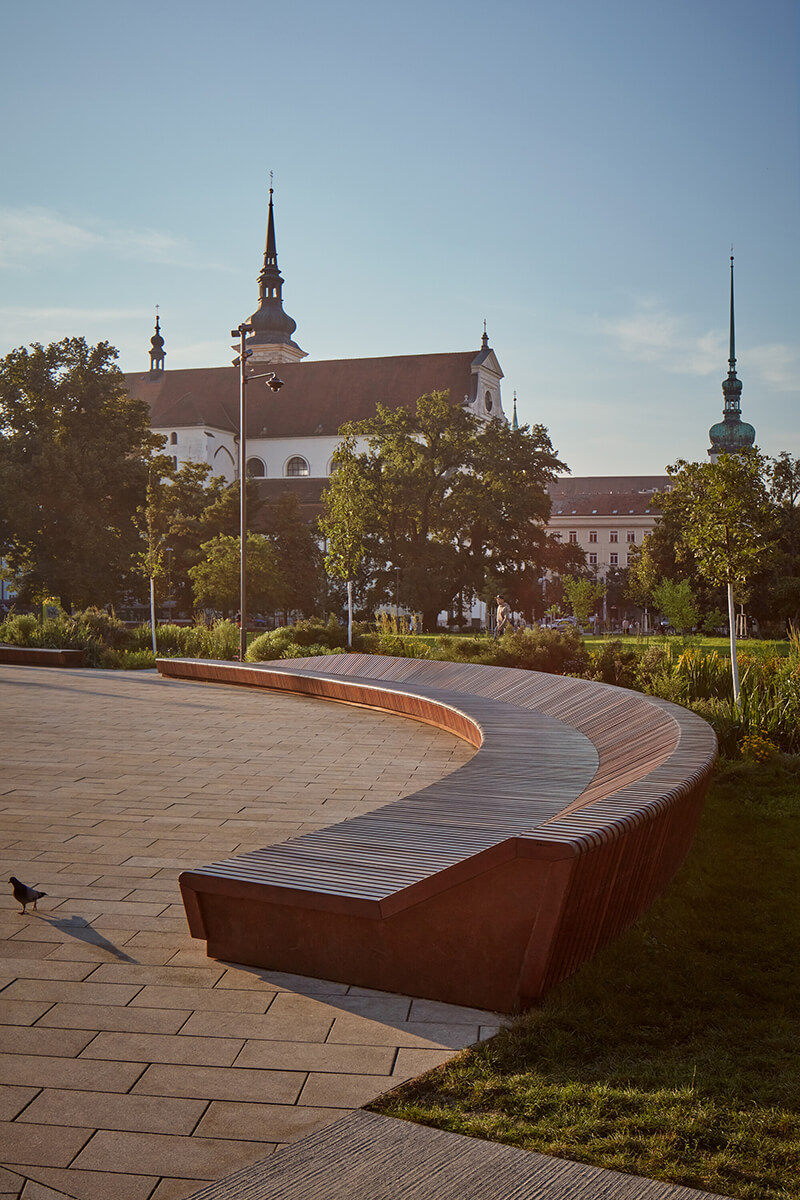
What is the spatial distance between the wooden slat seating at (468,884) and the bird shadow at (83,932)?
358 millimetres

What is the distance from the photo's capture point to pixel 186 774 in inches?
339

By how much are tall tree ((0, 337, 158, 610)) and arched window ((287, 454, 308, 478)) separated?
40520 mm

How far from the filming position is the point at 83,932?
4703mm

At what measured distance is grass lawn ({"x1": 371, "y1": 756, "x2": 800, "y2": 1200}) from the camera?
2.82m

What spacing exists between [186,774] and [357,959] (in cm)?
476

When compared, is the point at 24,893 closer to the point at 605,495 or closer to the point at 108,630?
the point at 108,630

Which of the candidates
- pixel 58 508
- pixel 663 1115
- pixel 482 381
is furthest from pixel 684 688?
pixel 482 381

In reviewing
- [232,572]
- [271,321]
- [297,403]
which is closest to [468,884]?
[232,572]

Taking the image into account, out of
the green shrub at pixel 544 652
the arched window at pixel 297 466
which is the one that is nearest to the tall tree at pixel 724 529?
the green shrub at pixel 544 652

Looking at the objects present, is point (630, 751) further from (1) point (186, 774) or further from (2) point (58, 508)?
(2) point (58, 508)

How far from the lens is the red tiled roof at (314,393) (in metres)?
85.9

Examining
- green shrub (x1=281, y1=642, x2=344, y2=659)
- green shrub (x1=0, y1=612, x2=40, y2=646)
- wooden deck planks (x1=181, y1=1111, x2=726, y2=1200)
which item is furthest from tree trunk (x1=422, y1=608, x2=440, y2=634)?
wooden deck planks (x1=181, y1=1111, x2=726, y2=1200)

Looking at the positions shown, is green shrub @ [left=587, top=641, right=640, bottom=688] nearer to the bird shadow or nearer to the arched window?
the bird shadow

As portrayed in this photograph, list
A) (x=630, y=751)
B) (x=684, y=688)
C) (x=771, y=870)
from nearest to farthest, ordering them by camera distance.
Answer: (x=771, y=870) → (x=630, y=751) → (x=684, y=688)
